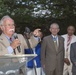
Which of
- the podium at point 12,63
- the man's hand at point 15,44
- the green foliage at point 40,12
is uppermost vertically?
Answer: the green foliage at point 40,12

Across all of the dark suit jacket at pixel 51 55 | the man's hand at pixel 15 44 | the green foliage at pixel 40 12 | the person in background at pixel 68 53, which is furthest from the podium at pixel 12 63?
the green foliage at pixel 40 12

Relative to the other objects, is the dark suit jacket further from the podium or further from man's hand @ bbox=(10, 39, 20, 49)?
the podium

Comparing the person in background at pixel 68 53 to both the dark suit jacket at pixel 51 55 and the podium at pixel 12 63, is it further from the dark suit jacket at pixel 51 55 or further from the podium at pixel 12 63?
the podium at pixel 12 63

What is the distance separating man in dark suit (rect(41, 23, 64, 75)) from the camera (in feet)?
24.4

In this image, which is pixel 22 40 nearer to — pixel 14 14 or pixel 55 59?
pixel 55 59

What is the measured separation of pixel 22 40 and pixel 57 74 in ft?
10.7

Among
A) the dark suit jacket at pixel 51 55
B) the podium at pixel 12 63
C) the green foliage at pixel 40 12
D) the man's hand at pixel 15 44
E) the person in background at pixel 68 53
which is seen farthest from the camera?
the green foliage at pixel 40 12

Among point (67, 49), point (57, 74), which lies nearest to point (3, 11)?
point (67, 49)

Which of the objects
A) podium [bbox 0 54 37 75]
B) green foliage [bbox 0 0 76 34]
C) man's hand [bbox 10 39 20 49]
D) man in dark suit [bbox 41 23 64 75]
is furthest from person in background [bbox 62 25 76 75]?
podium [bbox 0 54 37 75]

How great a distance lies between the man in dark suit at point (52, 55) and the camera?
7.43m

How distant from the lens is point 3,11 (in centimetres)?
1112

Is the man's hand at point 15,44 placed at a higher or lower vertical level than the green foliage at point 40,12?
lower

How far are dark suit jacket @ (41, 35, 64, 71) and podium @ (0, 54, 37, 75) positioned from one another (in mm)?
4099

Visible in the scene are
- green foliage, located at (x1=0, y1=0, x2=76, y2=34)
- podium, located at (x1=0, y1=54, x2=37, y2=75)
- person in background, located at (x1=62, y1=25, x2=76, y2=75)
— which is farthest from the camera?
green foliage, located at (x1=0, y1=0, x2=76, y2=34)
